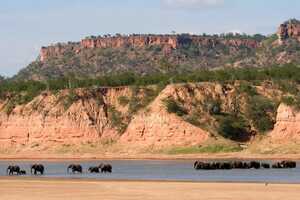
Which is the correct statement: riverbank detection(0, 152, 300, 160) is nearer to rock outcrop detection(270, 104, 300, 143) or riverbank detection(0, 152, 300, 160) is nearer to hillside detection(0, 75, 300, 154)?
hillside detection(0, 75, 300, 154)

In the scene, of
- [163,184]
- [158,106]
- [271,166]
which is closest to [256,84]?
[158,106]

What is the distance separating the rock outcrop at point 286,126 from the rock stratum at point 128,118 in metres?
0.11

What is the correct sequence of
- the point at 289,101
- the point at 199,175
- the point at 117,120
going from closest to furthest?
the point at 199,175
the point at 289,101
the point at 117,120

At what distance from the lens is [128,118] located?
348 feet

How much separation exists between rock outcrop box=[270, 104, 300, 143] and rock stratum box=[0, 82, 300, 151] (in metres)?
0.11

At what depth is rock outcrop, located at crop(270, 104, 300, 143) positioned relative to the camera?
90.8 metres

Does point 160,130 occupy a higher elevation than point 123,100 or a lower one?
lower

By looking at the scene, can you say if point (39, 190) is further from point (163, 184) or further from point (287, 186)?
point (287, 186)

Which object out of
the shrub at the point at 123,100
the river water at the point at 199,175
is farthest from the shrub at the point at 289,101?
the river water at the point at 199,175

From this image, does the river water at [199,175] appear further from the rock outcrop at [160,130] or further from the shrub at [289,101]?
the rock outcrop at [160,130]

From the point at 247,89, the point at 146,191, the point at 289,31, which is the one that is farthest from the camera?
the point at 289,31

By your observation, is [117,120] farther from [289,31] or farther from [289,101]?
[289,31]

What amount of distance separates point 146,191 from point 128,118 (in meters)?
65.6

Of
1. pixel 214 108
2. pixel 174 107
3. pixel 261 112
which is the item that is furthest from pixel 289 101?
Answer: pixel 174 107
